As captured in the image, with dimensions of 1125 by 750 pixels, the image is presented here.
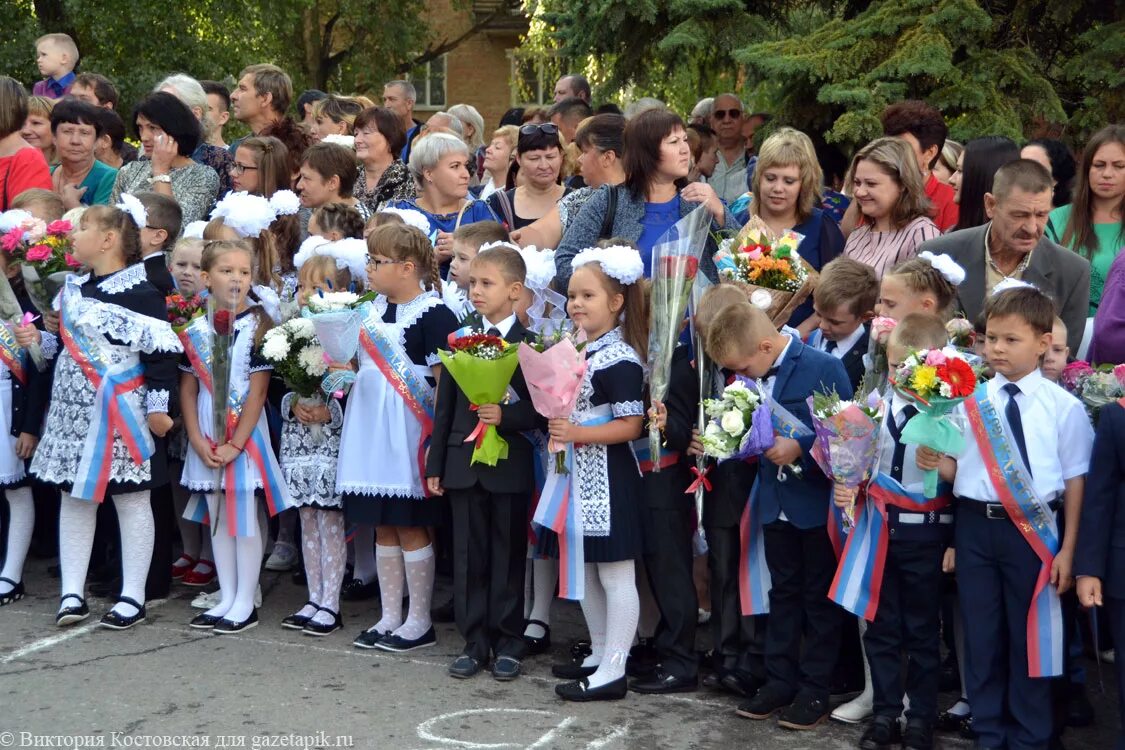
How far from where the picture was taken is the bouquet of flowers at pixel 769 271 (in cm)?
615

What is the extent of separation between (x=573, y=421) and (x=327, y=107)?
17.4ft

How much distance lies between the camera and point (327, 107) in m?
10.4

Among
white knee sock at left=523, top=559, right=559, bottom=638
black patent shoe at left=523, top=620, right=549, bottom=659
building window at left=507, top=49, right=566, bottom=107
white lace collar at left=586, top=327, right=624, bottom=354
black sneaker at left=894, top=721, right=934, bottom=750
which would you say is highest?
building window at left=507, top=49, right=566, bottom=107

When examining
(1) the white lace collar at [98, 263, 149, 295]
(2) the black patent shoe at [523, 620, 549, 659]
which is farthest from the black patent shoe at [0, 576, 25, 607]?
(2) the black patent shoe at [523, 620, 549, 659]

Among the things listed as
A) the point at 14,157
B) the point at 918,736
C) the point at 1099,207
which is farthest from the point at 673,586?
the point at 14,157

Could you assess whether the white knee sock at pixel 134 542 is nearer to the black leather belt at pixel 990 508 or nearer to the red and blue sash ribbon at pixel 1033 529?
the black leather belt at pixel 990 508

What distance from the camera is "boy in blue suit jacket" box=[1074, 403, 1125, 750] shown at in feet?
16.4

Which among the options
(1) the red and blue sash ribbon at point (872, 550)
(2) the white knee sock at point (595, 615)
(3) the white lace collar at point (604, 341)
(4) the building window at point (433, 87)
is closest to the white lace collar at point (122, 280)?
(3) the white lace collar at point (604, 341)

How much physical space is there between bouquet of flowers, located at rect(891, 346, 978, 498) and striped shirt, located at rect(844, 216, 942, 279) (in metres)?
1.63

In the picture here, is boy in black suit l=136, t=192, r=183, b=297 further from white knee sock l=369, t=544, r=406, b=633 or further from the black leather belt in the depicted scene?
the black leather belt

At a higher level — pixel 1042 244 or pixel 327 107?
pixel 327 107

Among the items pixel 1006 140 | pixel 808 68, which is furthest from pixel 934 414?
pixel 808 68

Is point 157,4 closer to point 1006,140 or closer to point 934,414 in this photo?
point 1006,140

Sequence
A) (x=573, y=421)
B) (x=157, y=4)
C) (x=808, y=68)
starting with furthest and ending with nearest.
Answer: (x=157, y=4) < (x=808, y=68) < (x=573, y=421)
